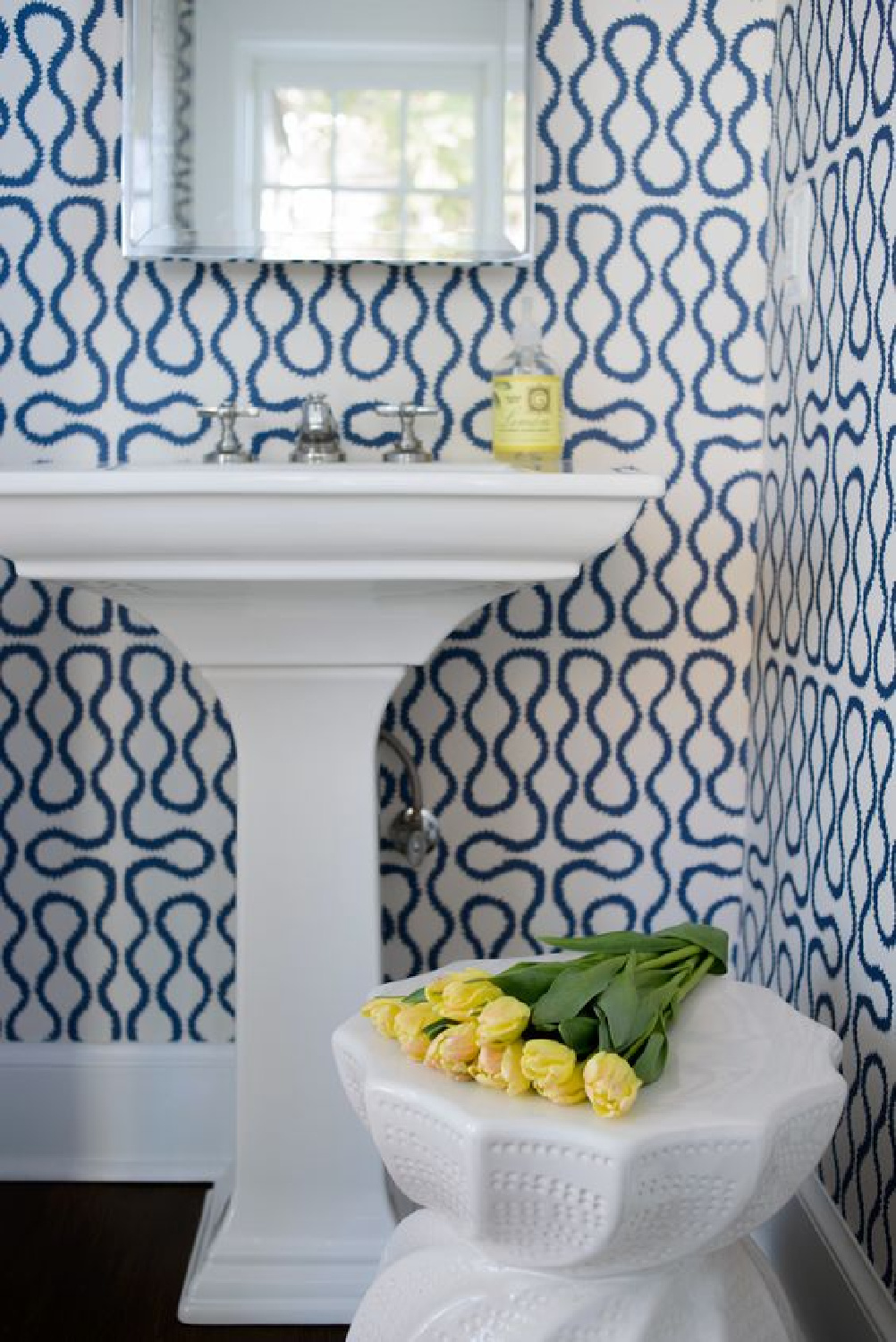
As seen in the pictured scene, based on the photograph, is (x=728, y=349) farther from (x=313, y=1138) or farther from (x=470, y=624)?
(x=313, y=1138)

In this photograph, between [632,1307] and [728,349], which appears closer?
[632,1307]

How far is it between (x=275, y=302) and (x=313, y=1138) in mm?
1073

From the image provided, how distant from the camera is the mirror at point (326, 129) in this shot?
1.99 metres

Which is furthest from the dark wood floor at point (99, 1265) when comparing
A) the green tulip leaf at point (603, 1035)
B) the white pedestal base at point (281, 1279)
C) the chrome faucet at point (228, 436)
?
the chrome faucet at point (228, 436)

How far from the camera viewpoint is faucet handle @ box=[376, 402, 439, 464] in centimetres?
194

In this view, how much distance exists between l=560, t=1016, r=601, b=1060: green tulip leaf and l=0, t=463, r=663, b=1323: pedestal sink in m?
0.51

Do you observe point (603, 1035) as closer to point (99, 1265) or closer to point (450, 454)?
point (99, 1265)

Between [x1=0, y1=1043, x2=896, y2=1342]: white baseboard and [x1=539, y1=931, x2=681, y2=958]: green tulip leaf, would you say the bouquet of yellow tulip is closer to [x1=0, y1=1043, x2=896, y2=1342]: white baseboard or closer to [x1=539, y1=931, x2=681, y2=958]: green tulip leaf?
[x1=539, y1=931, x2=681, y2=958]: green tulip leaf

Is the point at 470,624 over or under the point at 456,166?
under

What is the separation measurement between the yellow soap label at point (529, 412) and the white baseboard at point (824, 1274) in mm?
940

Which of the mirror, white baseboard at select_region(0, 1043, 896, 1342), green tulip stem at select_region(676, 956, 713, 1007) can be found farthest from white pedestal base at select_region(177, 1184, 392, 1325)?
the mirror

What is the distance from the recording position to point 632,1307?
4.11ft

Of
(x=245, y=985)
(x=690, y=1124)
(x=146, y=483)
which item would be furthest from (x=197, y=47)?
(x=690, y=1124)

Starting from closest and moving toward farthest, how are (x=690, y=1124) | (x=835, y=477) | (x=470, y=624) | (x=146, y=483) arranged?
(x=690, y=1124) < (x=146, y=483) < (x=835, y=477) < (x=470, y=624)
